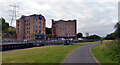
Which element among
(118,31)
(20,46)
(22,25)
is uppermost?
(22,25)

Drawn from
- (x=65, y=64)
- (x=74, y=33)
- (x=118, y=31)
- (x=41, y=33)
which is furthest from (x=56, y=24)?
(x=65, y=64)

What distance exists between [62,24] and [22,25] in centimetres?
3270

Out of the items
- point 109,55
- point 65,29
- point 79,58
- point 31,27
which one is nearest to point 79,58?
point 79,58

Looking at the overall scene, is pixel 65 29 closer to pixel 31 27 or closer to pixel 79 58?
pixel 31 27

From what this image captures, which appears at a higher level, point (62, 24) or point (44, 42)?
point (62, 24)

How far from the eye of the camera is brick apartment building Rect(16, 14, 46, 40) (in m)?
81.4

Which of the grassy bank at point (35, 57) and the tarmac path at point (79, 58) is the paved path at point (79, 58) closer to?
the tarmac path at point (79, 58)

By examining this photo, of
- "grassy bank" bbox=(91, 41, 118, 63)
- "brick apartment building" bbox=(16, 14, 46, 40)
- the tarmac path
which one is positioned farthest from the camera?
"brick apartment building" bbox=(16, 14, 46, 40)

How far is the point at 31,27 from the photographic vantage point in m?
82.7

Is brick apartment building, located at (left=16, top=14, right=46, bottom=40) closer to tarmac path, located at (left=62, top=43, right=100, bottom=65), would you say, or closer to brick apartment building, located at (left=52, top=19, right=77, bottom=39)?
brick apartment building, located at (left=52, top=19, right=77, bottom=39)

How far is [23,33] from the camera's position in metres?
86.8

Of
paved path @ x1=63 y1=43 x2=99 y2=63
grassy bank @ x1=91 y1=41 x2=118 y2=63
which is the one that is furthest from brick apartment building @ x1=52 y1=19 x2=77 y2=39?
paved path @ x1=63 y1=43 x2=99 y2=63

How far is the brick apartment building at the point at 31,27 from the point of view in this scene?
3204 inches

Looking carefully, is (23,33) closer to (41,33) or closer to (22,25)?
(22,25)
